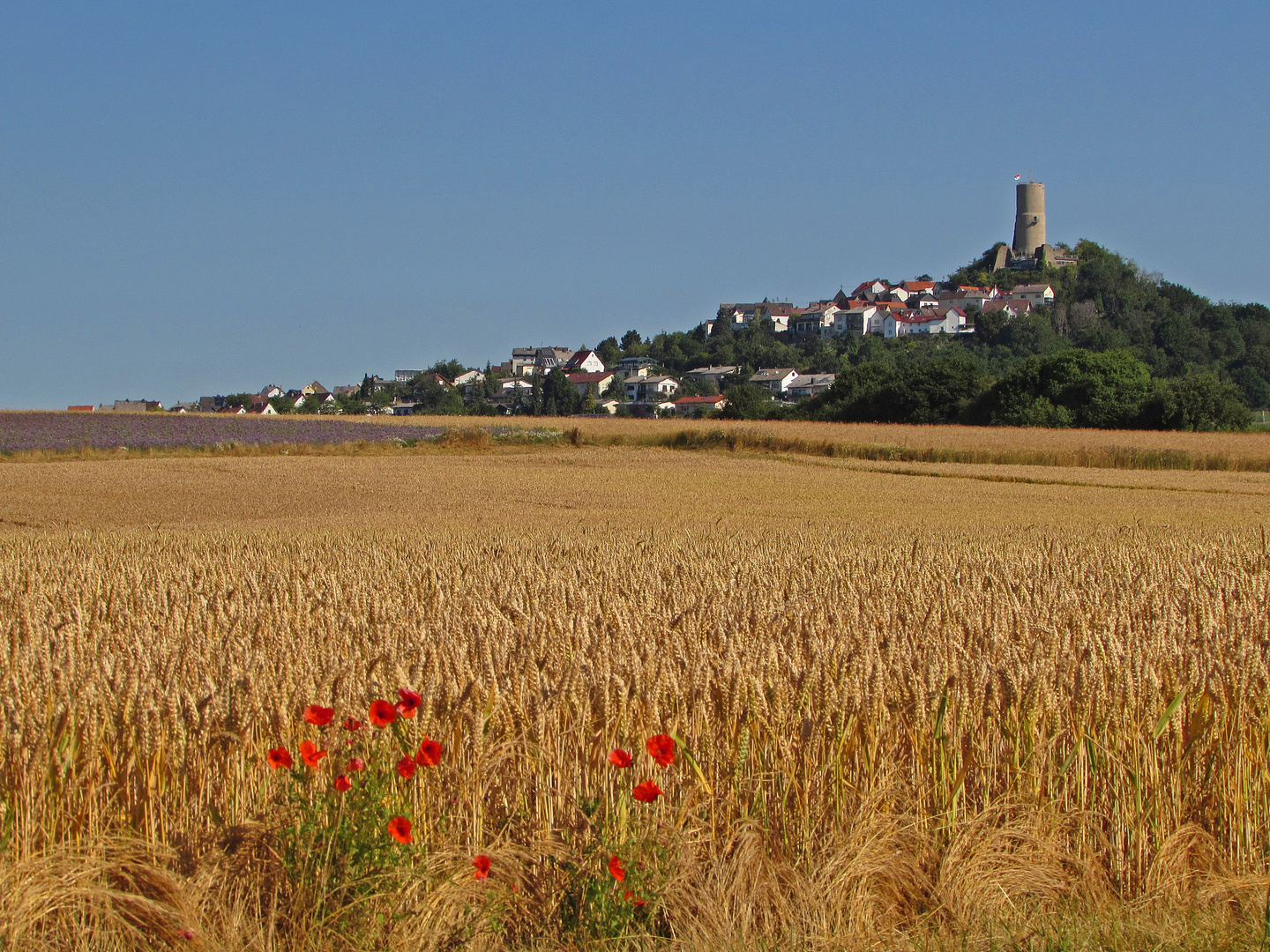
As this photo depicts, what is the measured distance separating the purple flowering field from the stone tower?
151518 mm

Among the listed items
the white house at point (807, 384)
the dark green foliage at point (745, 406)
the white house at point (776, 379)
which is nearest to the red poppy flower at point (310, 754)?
the dark green foliage at point (745, 406)

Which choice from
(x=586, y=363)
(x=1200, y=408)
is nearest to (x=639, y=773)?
(x=1200, y=408)

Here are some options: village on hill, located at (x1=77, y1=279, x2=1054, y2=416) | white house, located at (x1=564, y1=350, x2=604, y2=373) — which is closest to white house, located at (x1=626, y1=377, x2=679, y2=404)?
village on hill, located at (x1=77, y1=279, x2=1054, y2=416)

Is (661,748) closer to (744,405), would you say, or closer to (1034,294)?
(744,405)

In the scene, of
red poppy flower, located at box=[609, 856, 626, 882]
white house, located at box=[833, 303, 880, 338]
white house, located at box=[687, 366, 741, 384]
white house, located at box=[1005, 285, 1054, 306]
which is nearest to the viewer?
red poppy flower, located at box=[609, 856, 626, 882]

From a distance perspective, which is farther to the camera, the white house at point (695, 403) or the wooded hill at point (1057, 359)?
the white house at point (695, 403)

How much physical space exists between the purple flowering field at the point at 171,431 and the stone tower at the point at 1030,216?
151518 mm

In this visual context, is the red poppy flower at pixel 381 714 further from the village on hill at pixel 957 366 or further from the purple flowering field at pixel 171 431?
the village on hill at pixel 957 366

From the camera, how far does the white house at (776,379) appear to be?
13838 cm

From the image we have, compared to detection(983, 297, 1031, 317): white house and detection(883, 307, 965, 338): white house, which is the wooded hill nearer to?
detection(983, 297, 1031, 317): white house

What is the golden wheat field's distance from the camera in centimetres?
361

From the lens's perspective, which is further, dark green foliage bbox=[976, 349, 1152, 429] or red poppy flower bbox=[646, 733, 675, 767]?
dark green foliage bbox=[976, 349, 1152, 429]

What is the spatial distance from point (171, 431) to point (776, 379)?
10016 cm

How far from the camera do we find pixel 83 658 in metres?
5.31
